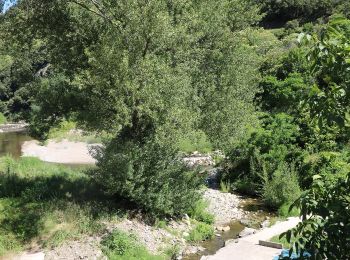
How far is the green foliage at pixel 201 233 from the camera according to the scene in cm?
1518

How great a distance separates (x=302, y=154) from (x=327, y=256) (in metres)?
18.7

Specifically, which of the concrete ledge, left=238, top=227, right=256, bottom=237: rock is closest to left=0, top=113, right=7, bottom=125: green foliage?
left=238, top=227, right=256, bottom=237: rock

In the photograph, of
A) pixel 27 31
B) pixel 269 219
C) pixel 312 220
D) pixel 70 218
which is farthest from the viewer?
pixel 269 219

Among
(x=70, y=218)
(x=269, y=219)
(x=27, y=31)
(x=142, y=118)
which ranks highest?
(x=27, y=31)

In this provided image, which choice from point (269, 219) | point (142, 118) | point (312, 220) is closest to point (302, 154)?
point (269, 219)

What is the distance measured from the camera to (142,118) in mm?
14711

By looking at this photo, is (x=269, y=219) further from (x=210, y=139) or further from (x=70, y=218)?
(x=70, y=218)

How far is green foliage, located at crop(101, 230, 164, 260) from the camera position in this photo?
12961mm

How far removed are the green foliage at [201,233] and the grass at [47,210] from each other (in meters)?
2.64

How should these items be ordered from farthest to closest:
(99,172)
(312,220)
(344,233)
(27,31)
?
(27,31) < (99,172) < (312,220) < (344,233)

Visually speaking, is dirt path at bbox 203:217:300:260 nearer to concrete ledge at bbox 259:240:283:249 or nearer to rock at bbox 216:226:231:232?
concrete ledge at bbox 259:240:283:249

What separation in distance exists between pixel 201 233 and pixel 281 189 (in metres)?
5.25

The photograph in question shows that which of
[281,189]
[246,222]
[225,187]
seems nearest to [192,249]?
[246,222]

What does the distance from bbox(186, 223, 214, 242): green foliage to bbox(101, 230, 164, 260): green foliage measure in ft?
6.92
